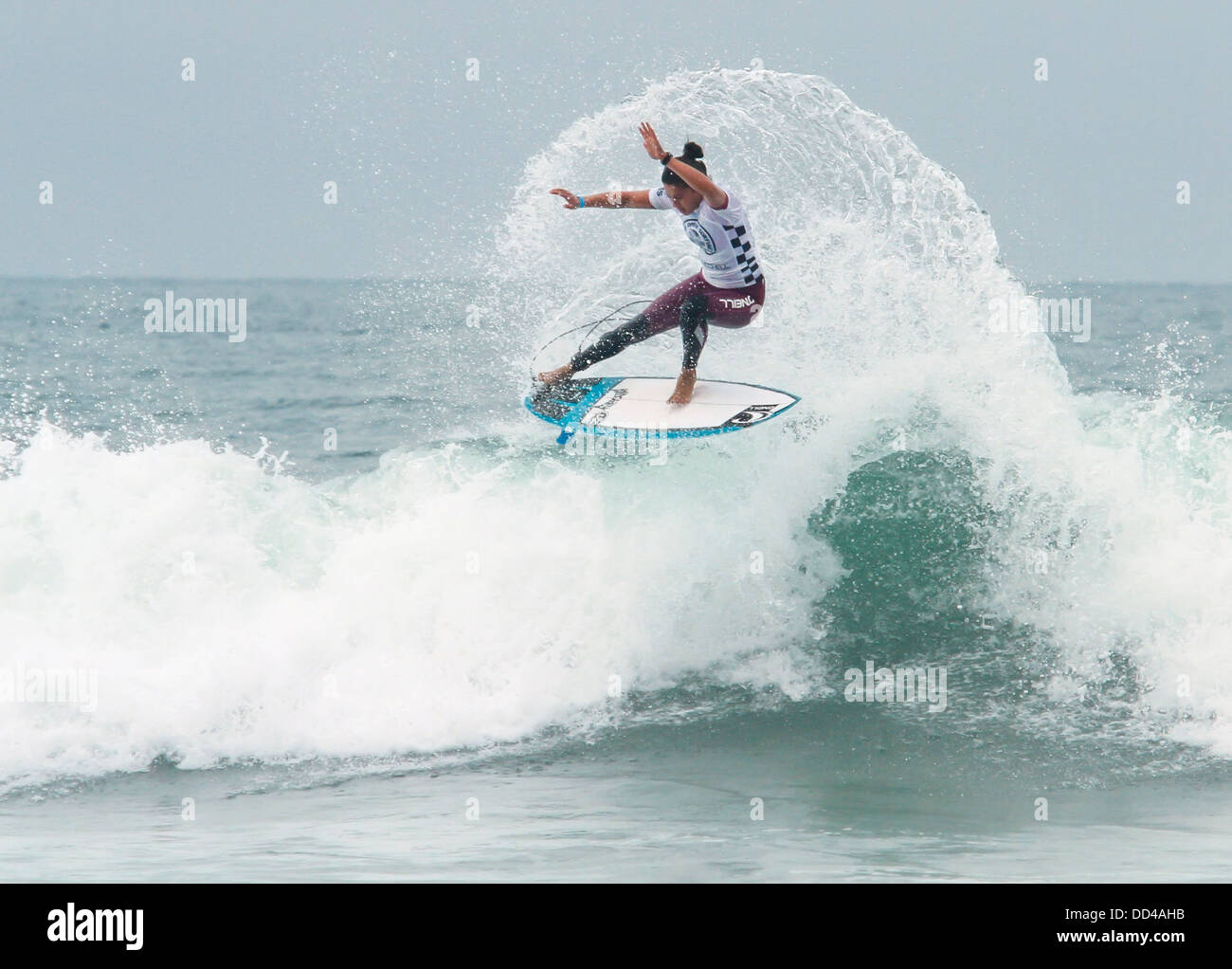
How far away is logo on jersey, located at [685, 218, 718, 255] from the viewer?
9.38 metres

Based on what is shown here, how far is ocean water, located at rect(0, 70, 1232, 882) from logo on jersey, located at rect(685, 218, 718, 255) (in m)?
1.82

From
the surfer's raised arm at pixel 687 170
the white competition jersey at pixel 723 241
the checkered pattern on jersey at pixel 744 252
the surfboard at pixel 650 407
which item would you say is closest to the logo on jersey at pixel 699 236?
the white competition jersey at pixel 723 241

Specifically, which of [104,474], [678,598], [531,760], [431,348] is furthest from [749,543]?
[431,348]

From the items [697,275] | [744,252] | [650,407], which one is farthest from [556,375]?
[744,252]

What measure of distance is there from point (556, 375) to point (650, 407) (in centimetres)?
88

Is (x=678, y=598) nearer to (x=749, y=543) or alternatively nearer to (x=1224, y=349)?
(x=749, y=543)

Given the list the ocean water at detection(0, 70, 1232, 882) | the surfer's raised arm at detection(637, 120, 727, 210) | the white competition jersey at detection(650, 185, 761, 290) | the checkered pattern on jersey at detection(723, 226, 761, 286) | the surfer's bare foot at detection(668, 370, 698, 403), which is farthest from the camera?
the surfer's bare foot at detection(668, 370, 698, 403)

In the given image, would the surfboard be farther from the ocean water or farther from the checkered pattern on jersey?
the checkered pattern on jersey

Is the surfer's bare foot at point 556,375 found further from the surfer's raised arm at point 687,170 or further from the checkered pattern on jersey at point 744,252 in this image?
the surfer's raised arm at point 687,170

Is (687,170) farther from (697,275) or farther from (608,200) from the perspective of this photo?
(697,275)

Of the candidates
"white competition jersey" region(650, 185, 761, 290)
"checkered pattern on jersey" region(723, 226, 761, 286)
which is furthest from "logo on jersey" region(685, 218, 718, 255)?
"checkered pattern on jersey" region(723, 226, 761, 286)

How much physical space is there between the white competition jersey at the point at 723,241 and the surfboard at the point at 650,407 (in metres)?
0.99

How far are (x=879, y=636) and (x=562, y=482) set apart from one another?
291 cm

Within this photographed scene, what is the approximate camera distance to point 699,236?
9.48m
